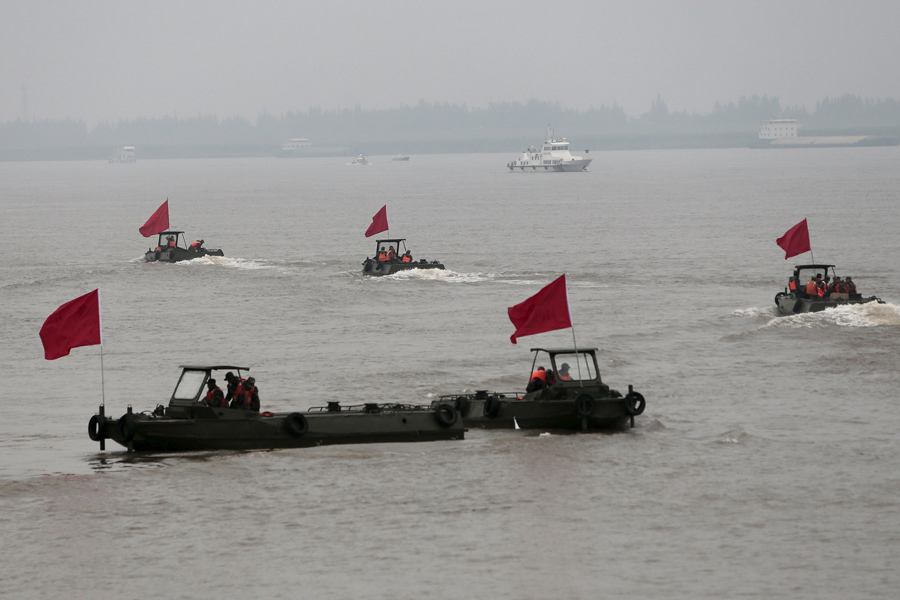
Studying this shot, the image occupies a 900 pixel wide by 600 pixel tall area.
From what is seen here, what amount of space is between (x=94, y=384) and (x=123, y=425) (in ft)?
34.6

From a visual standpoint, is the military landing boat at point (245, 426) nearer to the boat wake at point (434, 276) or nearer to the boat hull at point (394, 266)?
the boat wake at point (434, 276)

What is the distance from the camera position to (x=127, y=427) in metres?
26.9

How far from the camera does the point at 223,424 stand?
2706 cm

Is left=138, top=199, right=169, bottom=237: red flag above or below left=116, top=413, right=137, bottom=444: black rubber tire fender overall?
above

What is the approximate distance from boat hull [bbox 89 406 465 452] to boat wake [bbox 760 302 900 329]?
66.9 feet

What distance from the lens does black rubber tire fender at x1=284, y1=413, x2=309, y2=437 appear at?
27203mm

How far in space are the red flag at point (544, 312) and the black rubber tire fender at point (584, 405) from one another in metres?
1.66

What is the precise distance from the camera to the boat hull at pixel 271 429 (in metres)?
27.0

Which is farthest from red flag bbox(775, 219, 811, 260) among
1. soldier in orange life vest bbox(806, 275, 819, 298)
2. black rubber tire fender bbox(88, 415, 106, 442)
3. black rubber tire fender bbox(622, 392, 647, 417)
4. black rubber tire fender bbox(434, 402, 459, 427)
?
black rubber tire fender bbox(88, 415, 106, 442)

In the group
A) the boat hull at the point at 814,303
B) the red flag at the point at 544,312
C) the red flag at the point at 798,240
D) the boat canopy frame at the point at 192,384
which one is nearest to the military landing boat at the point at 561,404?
the red flag at the point at 544,312

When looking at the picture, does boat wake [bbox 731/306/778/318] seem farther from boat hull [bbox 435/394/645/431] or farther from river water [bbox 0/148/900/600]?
boat hull [bbox 435/394/645/431]

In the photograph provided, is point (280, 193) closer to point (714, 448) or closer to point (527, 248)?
point (527, 248)

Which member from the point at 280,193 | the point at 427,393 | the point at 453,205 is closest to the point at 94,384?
the point at 427,393

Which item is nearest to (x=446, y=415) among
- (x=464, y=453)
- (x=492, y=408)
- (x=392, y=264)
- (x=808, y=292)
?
(x=464, y=453)
